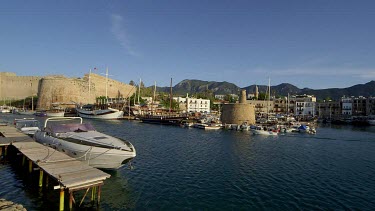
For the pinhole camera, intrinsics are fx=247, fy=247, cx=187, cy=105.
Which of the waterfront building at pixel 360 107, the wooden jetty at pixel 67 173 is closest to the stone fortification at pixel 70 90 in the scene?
the wooden jetty at pixel 67 173

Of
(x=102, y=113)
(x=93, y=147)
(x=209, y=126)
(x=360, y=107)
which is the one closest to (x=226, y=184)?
(x=93, y=147)

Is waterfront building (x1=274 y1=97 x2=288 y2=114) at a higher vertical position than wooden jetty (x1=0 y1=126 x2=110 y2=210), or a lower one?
higher

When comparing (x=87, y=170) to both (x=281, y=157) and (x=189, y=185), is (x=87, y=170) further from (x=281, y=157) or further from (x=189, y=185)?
(x=281, y=157)

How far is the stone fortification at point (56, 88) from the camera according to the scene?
115 metres

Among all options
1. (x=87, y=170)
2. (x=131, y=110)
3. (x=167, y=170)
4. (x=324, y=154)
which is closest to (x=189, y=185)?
(x=167, y=170)

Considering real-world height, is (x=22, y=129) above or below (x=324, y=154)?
above

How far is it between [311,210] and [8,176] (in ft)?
66.4

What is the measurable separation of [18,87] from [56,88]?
3685 centimetres

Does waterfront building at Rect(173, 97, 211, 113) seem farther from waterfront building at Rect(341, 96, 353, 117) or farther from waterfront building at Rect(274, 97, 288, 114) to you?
waterfront building at Rect(341, 96, 353, 117)

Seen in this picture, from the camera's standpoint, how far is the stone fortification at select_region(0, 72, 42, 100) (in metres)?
133

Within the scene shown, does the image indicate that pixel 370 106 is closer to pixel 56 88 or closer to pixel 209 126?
pixel 209 126

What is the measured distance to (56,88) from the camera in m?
114

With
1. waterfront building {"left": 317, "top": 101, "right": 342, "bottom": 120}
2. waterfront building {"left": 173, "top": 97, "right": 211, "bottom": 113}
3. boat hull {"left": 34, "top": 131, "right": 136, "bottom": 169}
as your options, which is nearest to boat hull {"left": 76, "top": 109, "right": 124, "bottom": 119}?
waterfront building {"left": 173, "top": 97, "right": 211, "bottom": 113}

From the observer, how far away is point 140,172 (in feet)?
64.9
